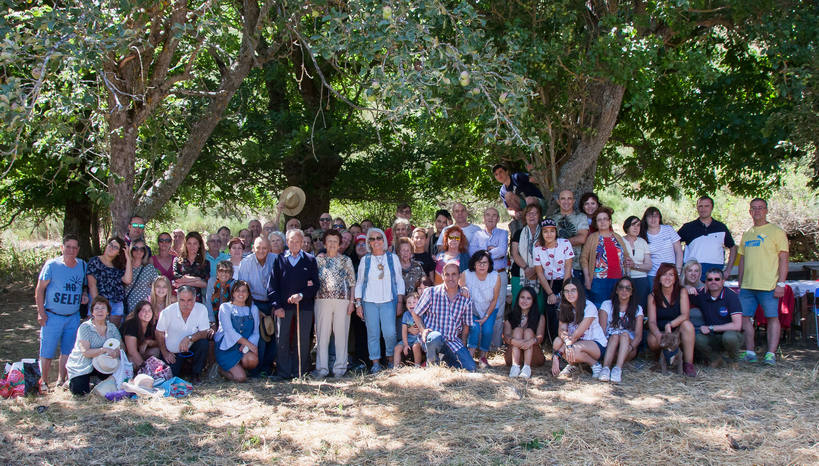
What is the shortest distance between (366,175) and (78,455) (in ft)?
25.0

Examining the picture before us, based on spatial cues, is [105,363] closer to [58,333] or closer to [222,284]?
[58,333]

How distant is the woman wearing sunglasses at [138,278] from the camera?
6852mm

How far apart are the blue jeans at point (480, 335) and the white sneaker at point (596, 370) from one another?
1123 mm

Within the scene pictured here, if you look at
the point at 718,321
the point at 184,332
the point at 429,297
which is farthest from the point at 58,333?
the point at 718,321

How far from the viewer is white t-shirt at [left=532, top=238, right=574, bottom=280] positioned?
702 centimetres

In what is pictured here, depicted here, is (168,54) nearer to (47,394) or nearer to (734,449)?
(47,394)

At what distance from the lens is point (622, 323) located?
264 inches

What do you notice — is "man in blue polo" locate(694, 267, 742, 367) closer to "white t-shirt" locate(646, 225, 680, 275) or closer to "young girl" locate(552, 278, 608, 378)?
"white t-shirt" locate(646, 225, 680, 275)

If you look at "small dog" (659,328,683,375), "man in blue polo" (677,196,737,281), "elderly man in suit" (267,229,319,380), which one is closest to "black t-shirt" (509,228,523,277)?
"small dog" (659,328,683,375)

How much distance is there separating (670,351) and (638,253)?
1.10 m

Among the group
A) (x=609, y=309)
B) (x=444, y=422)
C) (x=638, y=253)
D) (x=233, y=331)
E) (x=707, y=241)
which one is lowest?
(x=444, y=422)

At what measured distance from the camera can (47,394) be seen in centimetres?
625

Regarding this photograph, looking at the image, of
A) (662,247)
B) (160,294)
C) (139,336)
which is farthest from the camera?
(662,247)

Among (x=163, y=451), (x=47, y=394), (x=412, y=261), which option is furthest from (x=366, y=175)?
(x=163, y=451)
